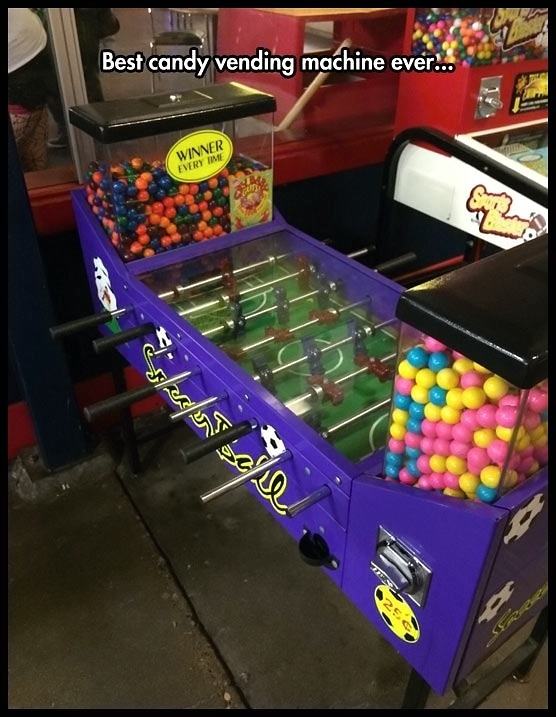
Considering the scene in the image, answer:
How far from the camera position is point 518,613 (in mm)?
1058

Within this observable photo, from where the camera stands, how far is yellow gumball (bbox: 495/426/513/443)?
74cm

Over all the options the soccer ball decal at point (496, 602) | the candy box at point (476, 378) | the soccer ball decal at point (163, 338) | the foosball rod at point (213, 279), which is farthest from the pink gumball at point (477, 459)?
the foosball rod at point (213, 279)

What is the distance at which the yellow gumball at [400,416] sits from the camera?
2.87 ft

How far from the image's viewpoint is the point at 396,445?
0.90 meters

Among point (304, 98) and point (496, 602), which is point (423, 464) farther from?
point (304, 98)

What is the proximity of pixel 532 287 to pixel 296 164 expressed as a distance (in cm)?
140

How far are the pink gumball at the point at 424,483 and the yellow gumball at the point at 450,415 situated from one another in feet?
0.36

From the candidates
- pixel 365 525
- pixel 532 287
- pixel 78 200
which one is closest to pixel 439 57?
pixel 78 200

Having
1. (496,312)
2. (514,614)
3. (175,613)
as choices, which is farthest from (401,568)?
(175,613)

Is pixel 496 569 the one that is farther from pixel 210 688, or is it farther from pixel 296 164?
pixel 296 164

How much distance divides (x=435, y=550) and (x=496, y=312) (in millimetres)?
354

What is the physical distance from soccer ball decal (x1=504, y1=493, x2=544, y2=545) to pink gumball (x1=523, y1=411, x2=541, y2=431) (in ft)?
0.34

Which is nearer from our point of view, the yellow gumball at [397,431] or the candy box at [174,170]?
the yellow gumball at [397,431]

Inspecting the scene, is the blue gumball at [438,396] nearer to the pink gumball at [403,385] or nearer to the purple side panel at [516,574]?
the pink gumball at [403,385]
